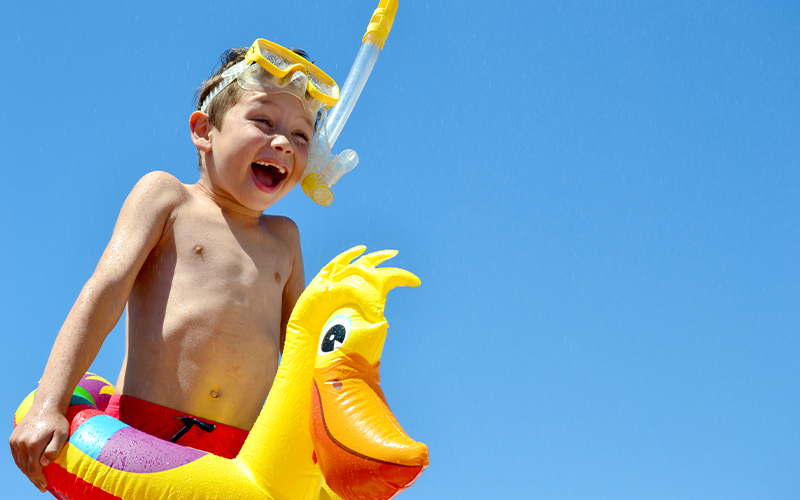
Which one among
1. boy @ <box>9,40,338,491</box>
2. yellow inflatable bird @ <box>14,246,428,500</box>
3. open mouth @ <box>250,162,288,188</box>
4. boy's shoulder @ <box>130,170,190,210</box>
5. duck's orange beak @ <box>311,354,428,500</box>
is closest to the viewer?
duck's orange beak @ <box>311,354,428,500</box>

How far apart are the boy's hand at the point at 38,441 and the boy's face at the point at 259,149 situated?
1.29m

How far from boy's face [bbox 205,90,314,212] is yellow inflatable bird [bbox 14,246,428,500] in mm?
850

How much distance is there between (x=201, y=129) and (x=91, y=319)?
4.06ft

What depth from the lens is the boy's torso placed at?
9.45 ft

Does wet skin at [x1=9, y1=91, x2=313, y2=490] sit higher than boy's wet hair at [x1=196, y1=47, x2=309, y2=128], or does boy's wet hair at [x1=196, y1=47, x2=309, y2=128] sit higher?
boy's wet hair at [x1=196, y1=47, x2=309, y2=128]

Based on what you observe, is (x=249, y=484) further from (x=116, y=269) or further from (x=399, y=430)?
(x=116, y=269)

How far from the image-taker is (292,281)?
3.51 metres

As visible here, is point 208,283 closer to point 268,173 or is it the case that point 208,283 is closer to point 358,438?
point 268,173

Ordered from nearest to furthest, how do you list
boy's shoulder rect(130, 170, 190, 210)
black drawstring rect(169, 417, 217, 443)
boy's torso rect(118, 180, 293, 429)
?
1. black drawstring rect(169, 417, 217, 443)
2. boy's torso rect(118, 180, 293, 429)
3. boy's shoulder rect(130, 170, 190, 210)

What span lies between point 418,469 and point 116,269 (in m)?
1.48

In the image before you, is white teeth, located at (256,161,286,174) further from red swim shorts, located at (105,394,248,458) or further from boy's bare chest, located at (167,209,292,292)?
red swim shorts, located at (105,394,248,458)

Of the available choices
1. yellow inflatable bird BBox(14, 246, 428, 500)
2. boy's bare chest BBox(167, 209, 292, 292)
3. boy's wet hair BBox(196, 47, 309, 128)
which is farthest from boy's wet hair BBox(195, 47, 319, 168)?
yellow inflatable bird BBox(14, 246, 428, 500)

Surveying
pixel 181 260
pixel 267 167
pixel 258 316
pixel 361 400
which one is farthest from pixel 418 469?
pixel 267 167

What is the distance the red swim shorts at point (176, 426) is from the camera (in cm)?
280
